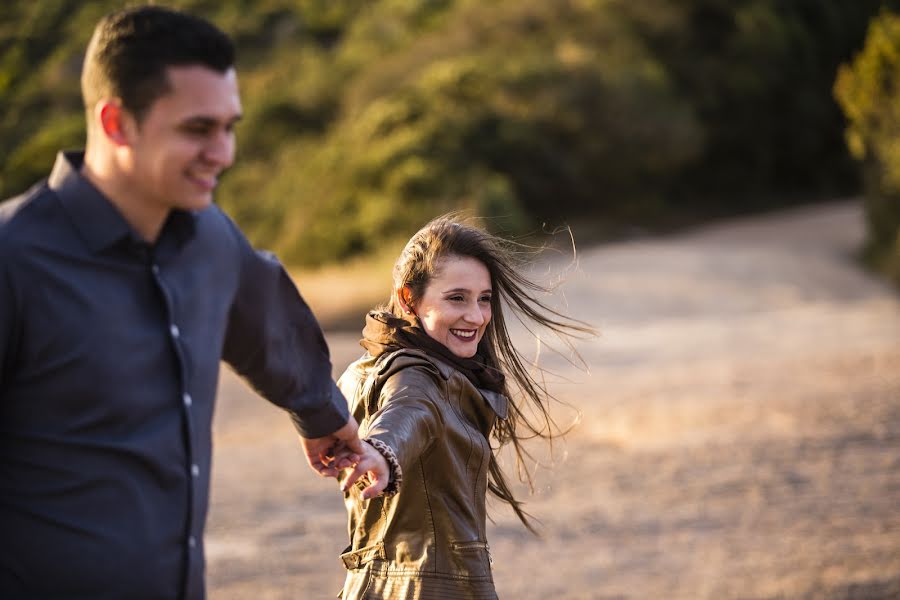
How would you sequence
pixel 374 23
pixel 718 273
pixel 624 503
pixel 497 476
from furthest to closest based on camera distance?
pixel 374 23
pixel 718 273
pixel 624 503
pixel 497 476

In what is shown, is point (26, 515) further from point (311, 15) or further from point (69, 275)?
point (311, 15)

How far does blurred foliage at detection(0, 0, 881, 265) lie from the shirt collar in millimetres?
12930

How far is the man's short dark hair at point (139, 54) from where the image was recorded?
164 centimetres

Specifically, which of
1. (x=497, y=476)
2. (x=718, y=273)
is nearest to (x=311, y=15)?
(x=718, y=273)

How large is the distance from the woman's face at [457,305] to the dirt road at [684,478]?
1668 mm

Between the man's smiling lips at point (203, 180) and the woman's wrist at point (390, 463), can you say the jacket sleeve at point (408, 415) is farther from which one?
the man's smiling lips at point (203, 180)

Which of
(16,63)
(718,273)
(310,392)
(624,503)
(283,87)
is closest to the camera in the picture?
(310,392)

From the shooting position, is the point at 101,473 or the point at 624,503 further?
the point at 624,503

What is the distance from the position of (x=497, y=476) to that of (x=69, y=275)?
63.8 inches

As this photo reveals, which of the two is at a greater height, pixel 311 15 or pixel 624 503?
pixel 311 15

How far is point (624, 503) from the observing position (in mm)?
7883

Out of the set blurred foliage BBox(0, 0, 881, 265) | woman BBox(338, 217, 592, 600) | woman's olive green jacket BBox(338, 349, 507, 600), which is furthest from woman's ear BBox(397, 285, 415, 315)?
blurred foliage BBox(0, 0, 881, 265)

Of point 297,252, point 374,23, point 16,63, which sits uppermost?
point 374,23

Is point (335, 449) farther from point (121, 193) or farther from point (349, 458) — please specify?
point (121, 193)
